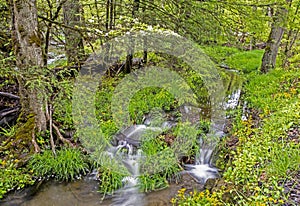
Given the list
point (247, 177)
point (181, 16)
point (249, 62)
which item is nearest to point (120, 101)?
point (181, 16)

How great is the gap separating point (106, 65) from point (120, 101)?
1.79 metres

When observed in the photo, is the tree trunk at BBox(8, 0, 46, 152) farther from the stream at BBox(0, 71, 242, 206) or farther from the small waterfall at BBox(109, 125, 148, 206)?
the small waterfall at BBox(109, 125, 148, 206)

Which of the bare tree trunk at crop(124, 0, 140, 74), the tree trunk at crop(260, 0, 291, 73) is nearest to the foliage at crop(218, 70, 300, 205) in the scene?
the tree trunk at crop(260, 0, 291, 73)

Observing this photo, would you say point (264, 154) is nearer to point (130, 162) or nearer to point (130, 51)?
point (130, 162)

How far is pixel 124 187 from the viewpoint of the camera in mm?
4648

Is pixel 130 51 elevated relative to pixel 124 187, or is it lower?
elevated

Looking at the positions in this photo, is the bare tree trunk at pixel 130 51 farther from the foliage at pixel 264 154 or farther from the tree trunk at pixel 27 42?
the foliage at pixel 264 154

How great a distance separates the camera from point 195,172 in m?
4.97

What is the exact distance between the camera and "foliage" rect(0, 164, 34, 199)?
4242mm

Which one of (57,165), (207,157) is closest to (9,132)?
(57,165)

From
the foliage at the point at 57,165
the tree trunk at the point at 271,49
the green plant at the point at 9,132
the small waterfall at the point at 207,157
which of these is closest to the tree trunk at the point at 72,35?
the green plant at the point at 9,132

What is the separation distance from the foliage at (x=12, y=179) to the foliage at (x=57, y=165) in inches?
6.4

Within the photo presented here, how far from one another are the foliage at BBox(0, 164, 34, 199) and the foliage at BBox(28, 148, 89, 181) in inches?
6.4

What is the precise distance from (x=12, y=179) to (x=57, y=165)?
70 centimetres
